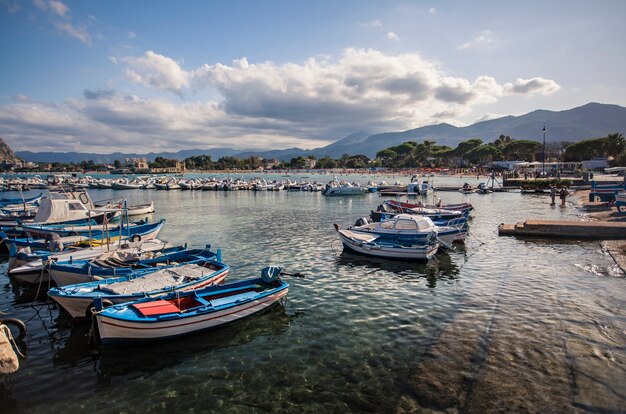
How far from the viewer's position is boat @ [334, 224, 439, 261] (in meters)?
23.4

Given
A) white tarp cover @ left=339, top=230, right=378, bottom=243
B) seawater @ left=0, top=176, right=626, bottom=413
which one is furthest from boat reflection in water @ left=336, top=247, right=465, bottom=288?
white tarp cover @ left=339, top=230, right=378, bottom=243

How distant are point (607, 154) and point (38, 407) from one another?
165809 millimetres

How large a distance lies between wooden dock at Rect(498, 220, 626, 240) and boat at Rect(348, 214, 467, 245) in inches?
295

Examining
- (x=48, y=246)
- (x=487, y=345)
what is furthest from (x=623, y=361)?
(x=48, y=246)

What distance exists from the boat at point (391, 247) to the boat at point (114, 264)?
386 inches

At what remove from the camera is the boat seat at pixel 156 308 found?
13.2m

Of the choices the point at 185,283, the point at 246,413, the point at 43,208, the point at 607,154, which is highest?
the point at 607,154

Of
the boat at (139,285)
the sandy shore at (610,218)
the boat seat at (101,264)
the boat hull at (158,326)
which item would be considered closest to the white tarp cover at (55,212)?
the boat seat at (101,264)

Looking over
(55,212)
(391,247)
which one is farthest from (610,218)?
(55,212)

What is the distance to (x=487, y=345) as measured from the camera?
12703mm

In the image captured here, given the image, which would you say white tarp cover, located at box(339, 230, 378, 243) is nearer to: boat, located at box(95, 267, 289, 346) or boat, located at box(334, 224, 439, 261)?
boat, located at box(334, 224, 439, 261)

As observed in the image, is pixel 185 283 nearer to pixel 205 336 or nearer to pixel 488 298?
pixel 205 336

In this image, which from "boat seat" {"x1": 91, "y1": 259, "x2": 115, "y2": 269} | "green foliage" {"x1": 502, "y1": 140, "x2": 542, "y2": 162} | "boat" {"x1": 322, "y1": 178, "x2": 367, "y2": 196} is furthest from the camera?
"green foliage" {"x1": 502, "y1": 140, "x2": 542, "y2": 162}

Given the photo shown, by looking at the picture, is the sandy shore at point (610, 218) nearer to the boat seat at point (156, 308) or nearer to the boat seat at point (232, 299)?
the boat seat at point (232, 299)
